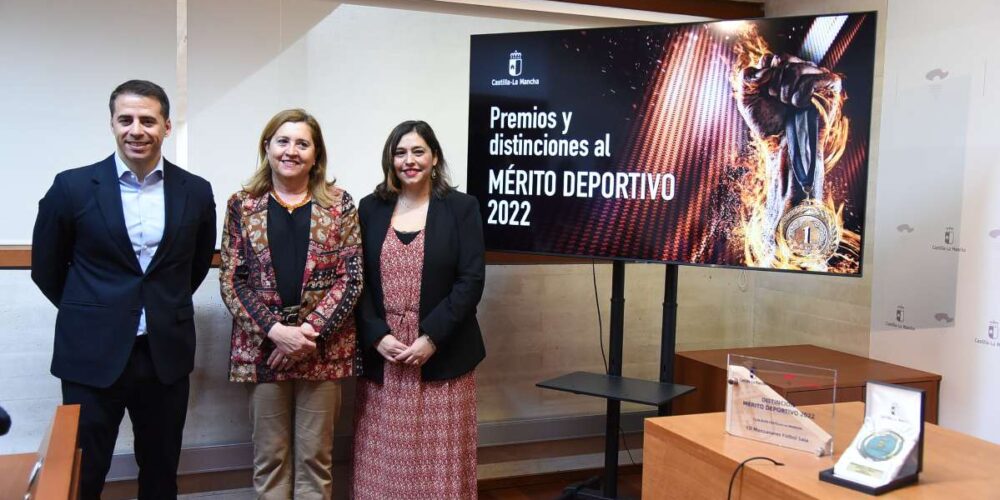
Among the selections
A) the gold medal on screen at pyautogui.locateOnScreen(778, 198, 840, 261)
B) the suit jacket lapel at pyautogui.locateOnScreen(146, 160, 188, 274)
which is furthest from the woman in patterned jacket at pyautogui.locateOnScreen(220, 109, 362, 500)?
the gold medal on screen at pyautogui.locateOnScreen(778, 198, 840, 261)

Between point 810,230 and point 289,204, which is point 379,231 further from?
point 810,230

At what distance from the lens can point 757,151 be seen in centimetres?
307

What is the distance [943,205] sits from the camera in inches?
138

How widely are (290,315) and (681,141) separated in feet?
5.06

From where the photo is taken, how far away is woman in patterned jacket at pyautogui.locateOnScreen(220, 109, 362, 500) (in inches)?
118

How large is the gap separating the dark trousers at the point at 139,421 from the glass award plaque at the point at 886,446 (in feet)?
6.82

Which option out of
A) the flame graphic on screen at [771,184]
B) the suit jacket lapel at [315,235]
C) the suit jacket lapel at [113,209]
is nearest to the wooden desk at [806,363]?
the flame graphic on screen at [771,184]

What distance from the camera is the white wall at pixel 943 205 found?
3324 millimetres

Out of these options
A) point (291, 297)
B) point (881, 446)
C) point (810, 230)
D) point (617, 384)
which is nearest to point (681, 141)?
point (810, 230)

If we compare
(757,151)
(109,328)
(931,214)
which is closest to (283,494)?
(109,328)

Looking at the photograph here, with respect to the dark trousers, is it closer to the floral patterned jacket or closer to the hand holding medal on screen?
the floral patterned jacket

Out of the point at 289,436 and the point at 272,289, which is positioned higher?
the point at 272,289

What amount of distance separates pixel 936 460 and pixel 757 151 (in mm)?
1413

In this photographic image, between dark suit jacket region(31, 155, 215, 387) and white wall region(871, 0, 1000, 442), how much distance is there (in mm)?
2881
